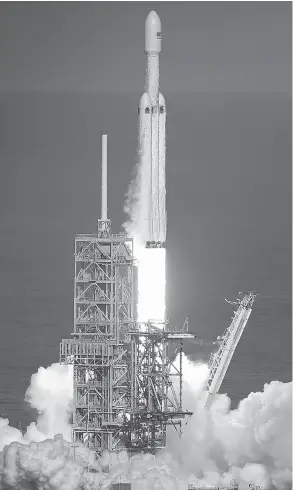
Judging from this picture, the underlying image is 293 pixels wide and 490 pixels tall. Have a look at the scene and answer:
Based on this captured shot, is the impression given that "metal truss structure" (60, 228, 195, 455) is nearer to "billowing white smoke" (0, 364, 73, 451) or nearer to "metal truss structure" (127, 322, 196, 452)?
"metal truss structure" (127, 322, 196, 452)

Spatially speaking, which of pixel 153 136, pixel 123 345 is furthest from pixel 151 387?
pixel 153 136

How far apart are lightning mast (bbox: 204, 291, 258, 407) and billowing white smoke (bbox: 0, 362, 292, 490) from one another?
0.73 m

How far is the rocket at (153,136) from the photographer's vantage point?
65375 mm

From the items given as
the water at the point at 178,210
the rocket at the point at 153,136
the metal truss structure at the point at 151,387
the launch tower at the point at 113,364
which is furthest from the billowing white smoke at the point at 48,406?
the water at the point at 178,210

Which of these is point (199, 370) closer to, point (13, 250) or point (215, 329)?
point (215, 329)

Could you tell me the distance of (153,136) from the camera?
215 feet

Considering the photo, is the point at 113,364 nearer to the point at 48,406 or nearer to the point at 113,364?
the point at 113,364

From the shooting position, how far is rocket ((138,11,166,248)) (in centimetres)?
6538

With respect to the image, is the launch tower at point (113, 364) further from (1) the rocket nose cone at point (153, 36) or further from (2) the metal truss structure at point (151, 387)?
(1) the rocket nose cone at point (153, 36)

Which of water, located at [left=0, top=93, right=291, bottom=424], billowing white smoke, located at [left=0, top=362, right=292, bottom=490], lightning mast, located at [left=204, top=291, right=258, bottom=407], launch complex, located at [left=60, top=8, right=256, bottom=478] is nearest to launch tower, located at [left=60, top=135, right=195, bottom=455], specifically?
launch complex, located at [left=60, top=8, right=256, bottom=478]

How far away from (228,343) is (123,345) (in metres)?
3.85

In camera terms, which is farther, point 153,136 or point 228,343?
point 228,343

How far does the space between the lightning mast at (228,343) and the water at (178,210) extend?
20747 mm

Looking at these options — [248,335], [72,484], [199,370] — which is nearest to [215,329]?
Answer: [248,335]
